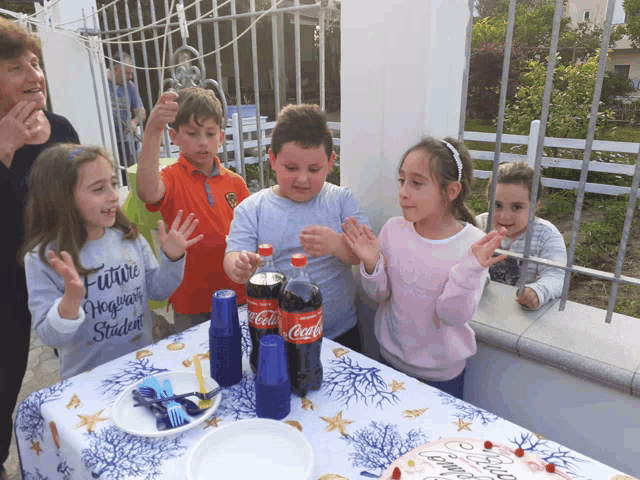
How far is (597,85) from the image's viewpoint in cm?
137

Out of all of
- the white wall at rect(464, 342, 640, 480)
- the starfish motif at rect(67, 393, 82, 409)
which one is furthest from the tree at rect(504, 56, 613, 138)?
the starfish motif at rect(67, 393, 82, 409)

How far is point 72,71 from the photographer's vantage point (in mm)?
3846

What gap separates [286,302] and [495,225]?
1.33 metres

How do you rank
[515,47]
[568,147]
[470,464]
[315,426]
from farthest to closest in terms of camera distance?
[515,47] < [568,147] < [315,426] < [470,464]

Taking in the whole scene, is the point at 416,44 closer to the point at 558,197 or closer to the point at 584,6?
the point at 558,197

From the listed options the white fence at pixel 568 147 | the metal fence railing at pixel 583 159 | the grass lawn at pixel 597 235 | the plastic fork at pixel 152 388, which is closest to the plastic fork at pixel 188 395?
the plastic fork at pixel 152 388

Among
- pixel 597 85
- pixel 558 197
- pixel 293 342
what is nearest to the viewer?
pixel 293 342

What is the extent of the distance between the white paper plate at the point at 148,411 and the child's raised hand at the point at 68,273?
320 mm

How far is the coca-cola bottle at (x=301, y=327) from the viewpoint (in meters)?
1.06

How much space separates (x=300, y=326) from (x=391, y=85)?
1137mm

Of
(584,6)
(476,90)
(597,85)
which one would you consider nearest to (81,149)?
(597,85)

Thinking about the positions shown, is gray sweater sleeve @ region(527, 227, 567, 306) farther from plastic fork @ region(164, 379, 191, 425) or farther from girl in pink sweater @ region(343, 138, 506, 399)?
plastic fork @ region(164, 379, 191, 425)

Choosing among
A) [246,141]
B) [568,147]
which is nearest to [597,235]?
[568,147]

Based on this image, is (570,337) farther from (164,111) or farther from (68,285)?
(164,111)
